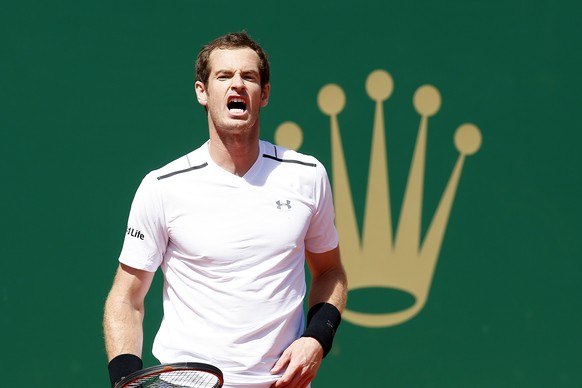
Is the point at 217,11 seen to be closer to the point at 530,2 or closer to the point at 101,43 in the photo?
the point at 101,43

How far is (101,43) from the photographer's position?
4.50 meters

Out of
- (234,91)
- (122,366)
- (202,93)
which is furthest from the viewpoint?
(202,93)

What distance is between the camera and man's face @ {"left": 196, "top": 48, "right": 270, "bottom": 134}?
268cm

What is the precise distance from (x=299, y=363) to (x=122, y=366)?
1.42ft

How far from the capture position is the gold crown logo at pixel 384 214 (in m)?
4.52

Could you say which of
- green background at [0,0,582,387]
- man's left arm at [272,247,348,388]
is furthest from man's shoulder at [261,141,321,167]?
green background at [0,0,582,387]

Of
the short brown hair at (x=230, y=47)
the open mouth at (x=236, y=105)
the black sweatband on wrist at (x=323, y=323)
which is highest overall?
the short brown hair at (x=230, y=47)

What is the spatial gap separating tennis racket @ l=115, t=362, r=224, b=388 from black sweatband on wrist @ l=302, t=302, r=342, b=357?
0.34m

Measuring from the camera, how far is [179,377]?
245 cm

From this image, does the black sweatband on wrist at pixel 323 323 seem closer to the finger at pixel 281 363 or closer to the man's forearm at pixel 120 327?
the finger at pixel 281 363

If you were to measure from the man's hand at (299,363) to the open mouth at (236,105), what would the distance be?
0.60 metres

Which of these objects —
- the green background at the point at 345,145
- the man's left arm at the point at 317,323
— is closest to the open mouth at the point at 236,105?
the man's left arm at the point at 317,323

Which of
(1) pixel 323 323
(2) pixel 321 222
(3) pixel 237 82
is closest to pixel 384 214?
(2) pixel 321 222

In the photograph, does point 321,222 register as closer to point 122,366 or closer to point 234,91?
point 234,91
